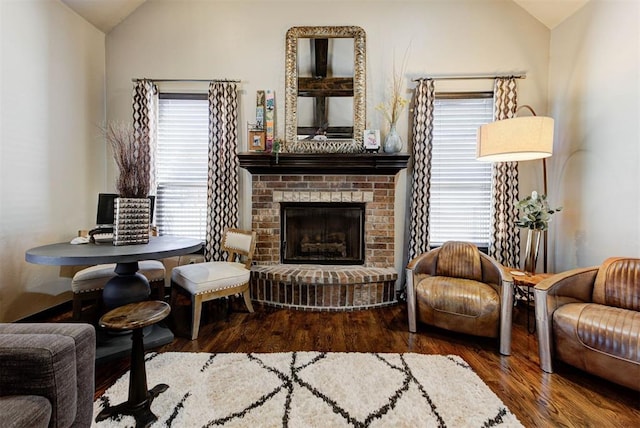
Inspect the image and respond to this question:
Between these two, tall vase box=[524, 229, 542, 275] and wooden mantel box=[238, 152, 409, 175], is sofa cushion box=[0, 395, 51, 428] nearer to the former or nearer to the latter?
wooden mantel box=[238, 152, 409, 175]

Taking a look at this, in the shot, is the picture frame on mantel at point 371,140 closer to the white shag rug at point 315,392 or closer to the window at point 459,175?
the window at point 459,175

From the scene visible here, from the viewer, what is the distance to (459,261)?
2.53 m

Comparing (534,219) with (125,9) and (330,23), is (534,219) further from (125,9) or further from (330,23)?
(125,9)

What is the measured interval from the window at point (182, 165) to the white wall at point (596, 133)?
13.3ft

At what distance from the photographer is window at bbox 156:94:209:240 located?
3.29 metres

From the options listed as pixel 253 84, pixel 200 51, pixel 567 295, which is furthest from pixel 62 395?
pixel 200 51

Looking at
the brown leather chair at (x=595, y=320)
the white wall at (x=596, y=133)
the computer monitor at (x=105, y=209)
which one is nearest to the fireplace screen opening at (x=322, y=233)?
the computer monitor at (x=105, y=209)

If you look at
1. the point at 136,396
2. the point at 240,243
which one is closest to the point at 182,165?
the point at 240,243

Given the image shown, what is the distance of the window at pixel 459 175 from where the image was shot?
10.5ft

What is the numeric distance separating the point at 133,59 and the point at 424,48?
3.49m

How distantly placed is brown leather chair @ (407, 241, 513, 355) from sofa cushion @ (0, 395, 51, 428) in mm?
2228

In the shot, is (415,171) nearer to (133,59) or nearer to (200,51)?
(200,51)

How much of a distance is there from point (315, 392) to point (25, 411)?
1229 mm

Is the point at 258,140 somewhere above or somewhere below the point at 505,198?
above
